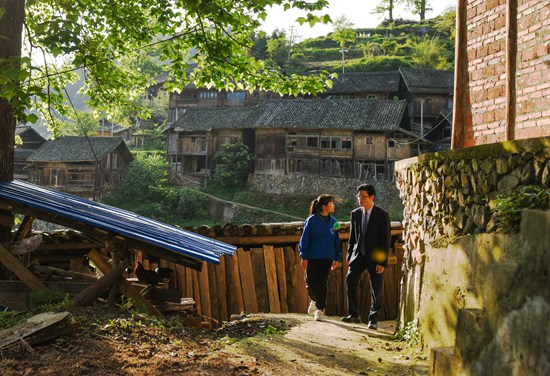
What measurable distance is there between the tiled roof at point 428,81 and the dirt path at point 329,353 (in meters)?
36.2

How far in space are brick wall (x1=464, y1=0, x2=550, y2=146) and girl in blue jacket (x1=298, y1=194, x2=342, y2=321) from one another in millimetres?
2160

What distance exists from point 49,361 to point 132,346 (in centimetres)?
70

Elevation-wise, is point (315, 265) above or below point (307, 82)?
below

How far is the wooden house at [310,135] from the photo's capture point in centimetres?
3425

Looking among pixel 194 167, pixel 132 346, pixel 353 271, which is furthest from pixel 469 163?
pixel 194 167

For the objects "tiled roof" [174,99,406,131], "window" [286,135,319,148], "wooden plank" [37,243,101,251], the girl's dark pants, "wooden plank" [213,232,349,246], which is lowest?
the girl's dark pants

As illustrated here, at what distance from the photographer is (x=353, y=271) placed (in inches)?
261

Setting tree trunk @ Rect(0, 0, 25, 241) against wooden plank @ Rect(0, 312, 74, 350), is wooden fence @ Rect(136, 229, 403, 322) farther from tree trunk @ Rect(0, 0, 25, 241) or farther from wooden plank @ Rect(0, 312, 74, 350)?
wooden plank @ Rect(0, 312, 74, 350)

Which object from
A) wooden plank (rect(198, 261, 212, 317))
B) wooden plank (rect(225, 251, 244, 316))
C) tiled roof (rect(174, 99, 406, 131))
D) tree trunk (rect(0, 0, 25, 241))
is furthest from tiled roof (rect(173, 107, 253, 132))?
tree trunk (rect(0, 0, 25, 241))

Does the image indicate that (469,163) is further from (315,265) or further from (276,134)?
(276,134)

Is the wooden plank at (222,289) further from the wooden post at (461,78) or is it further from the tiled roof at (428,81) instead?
the tiled roof at (428,81)

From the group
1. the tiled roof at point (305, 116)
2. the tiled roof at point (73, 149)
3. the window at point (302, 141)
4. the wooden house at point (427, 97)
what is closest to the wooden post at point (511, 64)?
the tiled roof at point (305, 116)

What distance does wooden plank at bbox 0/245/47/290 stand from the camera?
516cm

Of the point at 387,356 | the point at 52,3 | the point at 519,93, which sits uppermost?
the point at 52,3
